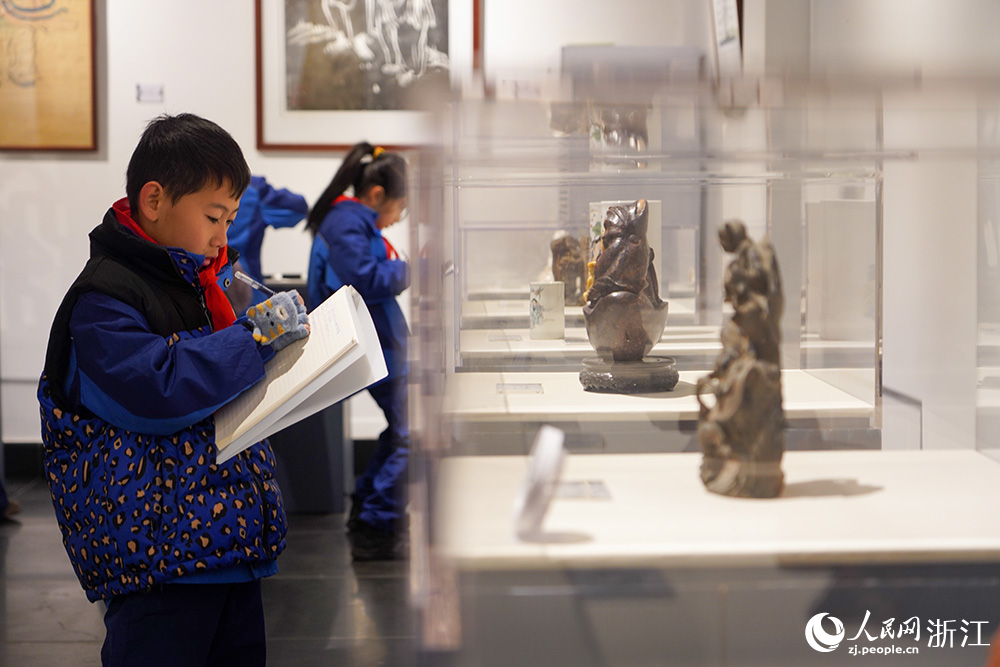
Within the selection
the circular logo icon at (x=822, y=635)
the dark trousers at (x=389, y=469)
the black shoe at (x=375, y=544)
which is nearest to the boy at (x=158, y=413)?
the circular logo icon at (x=822, y=635)

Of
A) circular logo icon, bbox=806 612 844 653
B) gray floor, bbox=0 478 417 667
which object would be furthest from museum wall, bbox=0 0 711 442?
circular logo icon, bbox=806 612 844 653

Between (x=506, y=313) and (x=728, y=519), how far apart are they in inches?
17.4

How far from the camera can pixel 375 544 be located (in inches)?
126

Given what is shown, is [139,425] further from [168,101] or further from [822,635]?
[168,101]

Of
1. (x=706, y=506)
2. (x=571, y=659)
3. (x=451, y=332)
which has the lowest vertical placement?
(x=571, y=659)

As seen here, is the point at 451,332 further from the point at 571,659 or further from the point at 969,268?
the point at 969,268

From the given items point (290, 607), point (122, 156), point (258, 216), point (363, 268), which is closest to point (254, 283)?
point (290, 607)

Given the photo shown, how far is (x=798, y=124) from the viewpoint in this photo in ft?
3.04

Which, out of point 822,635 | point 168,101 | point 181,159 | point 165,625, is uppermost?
point 168,101

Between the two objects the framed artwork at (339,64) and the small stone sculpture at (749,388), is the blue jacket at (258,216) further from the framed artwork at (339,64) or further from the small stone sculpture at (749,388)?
the small stone sculpture at (749,388)

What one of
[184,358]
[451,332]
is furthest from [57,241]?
[451,332]

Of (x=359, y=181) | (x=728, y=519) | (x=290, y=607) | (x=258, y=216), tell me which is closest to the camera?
(x=728, y=519)

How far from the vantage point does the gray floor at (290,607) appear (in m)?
2.41

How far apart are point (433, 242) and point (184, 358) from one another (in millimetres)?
418
